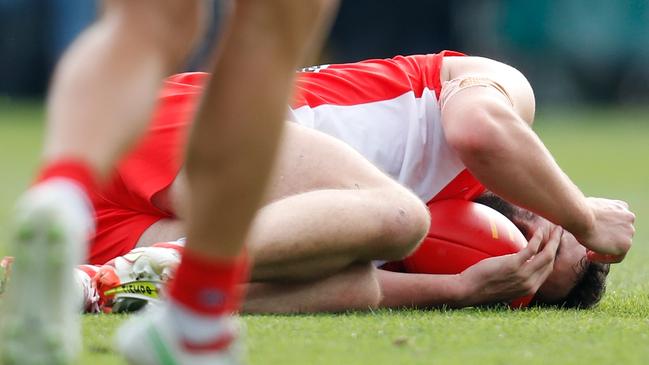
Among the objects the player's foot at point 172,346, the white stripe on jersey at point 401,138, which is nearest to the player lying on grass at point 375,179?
the white stripe on jersey at point 401,138

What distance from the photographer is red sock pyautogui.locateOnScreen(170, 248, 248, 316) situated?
93.6 inches

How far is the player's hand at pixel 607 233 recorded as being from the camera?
4062 millimetres

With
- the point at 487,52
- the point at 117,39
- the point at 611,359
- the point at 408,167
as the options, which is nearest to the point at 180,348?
the point at 117,39

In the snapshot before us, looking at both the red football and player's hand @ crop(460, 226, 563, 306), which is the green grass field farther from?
the red football

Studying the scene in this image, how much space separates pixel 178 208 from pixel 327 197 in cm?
49

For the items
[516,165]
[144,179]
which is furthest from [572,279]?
[144,179]

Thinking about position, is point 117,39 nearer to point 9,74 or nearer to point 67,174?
point 67,174

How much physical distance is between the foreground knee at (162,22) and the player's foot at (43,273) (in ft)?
1.03

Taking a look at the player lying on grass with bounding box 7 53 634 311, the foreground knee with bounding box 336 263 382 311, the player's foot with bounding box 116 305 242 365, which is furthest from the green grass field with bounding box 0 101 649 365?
the player's foot with bounding box 116 305 242 365

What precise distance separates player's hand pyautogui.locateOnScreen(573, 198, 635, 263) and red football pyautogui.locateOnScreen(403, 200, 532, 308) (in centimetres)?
23

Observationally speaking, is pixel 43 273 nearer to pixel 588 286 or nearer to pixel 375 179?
pixel 375 179

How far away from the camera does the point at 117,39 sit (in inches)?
88.3

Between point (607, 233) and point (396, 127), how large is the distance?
0.76m

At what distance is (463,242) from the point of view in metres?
4.14
